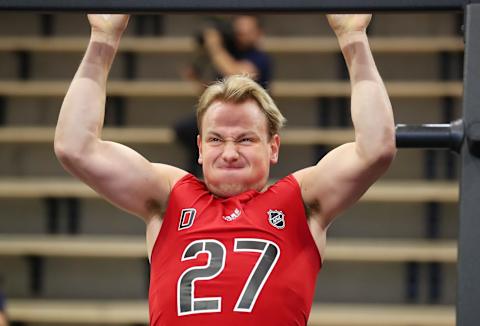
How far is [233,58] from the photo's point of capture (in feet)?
17.6

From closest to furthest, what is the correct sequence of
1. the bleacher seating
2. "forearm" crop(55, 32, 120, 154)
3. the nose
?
"forearm" crop(55, 32, 120, 154) < the nose < the bleacher seating

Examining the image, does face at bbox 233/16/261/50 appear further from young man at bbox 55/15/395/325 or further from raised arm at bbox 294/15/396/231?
raised arm at bbox 294/15/396/231

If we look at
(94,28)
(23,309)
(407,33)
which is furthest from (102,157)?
(407,33)

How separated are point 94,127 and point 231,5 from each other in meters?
0.54

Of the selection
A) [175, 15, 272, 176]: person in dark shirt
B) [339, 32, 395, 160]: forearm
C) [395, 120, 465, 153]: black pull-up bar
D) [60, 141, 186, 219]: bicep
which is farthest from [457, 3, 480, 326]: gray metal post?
[175, 15, 272, 176]: person in dark shirt

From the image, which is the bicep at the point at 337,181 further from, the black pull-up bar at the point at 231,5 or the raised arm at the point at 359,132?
the black pull-up bar at the point at 231,5

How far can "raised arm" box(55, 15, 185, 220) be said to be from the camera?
2270 millimetres

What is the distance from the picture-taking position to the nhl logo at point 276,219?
7.66 ft

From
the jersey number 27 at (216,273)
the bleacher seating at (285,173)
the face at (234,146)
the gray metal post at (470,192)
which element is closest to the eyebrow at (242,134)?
the face at (234,146)

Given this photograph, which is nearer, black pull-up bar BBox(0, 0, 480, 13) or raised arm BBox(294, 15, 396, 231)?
black pull-up bar BBox(0, 0, 480, 13)

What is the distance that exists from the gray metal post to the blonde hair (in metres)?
0.66

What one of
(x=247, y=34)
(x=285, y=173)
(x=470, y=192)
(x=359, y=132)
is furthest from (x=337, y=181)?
(x=285, y=173)

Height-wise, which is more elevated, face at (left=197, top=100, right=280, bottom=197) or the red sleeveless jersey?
face at (left=197, top=100, right=280, bottom=197)

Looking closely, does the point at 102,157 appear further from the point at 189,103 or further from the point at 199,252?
the point at 189,103
